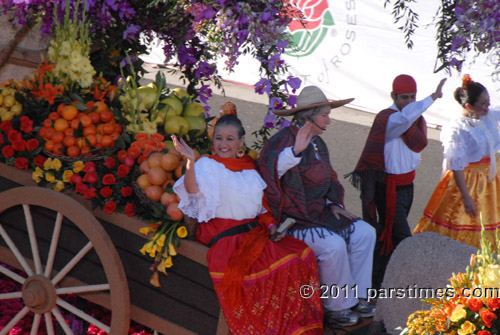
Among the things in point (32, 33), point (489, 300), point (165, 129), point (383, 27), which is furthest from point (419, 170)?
point (489, 300)

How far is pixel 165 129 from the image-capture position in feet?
12.2

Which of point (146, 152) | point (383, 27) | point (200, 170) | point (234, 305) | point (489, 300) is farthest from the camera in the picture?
point (383, 27)

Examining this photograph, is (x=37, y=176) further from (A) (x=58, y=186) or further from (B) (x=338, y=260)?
(B) (x=338, y=260)

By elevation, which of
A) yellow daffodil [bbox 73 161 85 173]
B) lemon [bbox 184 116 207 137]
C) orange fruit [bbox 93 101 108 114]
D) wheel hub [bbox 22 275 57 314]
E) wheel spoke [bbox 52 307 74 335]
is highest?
lemon [bbox 184 116 207 137]

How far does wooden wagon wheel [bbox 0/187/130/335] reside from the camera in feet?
10.1

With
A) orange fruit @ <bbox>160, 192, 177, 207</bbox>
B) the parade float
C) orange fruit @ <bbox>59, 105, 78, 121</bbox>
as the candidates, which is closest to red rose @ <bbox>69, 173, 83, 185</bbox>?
the parade float

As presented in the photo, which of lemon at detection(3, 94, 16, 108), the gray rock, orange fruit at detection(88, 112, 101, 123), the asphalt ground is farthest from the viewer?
the asphalt ground

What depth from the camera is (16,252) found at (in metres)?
3.39

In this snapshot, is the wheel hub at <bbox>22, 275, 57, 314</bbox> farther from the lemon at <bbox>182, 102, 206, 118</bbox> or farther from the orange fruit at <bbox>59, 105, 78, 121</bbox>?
the lemon at <bbox>182, 102, 206, 118</bbox>

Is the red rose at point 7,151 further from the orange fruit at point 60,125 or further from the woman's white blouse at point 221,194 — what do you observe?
the woman's white blouse at point 221,194

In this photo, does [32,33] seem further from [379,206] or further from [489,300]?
[489,300]

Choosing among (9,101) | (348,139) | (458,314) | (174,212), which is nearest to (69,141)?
(9,101)

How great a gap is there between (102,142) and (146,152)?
0.94 ft

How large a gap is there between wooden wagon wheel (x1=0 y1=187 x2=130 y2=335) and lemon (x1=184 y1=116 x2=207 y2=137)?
93cm
